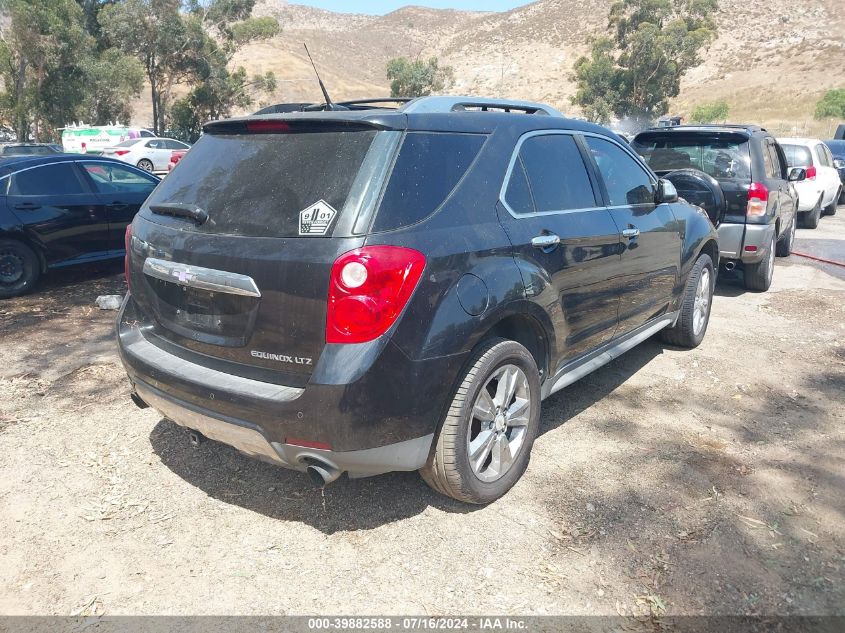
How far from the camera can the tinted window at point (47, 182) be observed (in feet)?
23.6

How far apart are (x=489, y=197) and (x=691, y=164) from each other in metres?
5.02

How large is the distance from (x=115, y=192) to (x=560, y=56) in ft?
287

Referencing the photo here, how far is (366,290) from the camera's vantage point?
256 cm

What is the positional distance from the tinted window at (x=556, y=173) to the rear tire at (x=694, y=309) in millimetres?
1839

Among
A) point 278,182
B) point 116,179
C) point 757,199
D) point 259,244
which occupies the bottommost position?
point 757,199

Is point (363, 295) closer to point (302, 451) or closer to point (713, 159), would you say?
point (302, 451)

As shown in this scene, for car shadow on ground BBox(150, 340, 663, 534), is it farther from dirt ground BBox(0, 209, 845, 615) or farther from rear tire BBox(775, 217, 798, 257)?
rear tire BBox(775, 217, 798, 257)

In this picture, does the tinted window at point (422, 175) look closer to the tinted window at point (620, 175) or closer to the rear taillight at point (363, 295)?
the rear taillight at point (363, 295)

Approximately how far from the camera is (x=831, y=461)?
3719 mm

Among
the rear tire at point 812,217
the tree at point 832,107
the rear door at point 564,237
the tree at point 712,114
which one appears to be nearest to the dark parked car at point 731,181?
the rear door at point 564,237

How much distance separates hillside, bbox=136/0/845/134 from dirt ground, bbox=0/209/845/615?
178 ft

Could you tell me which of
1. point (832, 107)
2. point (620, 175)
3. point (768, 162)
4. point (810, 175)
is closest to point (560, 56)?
point (832, 107)

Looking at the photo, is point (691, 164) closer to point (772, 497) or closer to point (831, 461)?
point (831, 461)

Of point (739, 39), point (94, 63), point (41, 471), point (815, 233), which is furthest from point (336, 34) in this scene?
point (41, 471)
